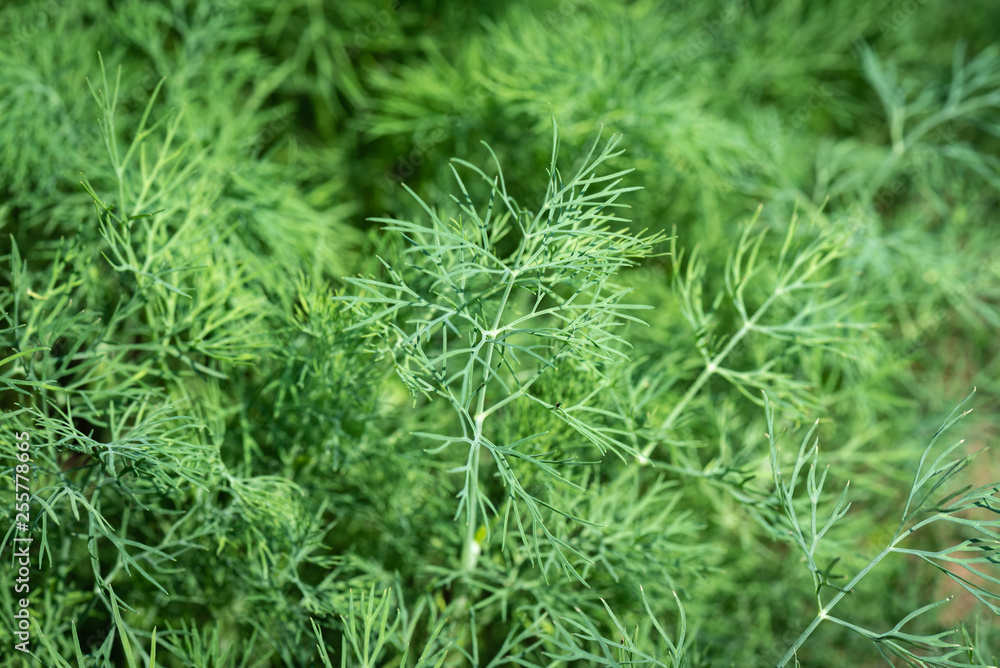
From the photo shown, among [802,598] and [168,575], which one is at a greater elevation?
[168,575]

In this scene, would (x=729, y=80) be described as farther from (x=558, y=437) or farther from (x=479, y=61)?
(x=558, y=437)

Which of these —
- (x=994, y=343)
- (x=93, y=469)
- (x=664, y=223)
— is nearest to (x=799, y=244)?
(x=664, y=223)

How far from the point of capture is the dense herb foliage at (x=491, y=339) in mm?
700

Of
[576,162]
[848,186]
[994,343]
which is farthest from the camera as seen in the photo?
[994,343]

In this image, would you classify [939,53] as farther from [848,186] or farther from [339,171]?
[339,171]

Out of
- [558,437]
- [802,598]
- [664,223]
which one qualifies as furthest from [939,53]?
[558,437]

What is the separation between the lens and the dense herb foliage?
2.30 feet

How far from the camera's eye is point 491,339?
2.16 ft

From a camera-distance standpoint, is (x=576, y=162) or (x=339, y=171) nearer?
(x=576, y=162)

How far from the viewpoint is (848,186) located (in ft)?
4.06

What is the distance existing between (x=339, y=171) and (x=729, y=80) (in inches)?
29.6

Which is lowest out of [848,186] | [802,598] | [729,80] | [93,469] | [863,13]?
[802,598]

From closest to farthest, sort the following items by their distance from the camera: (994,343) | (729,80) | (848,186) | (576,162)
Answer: (576,162) < (848,186) < (729,80) < (994,343)

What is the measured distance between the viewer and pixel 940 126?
157 cm
